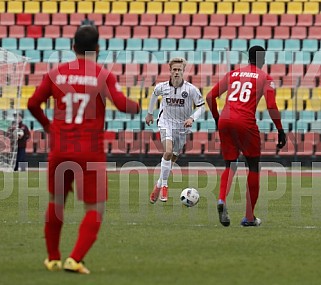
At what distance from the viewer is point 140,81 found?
29.3 m

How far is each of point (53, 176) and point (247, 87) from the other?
4691mm

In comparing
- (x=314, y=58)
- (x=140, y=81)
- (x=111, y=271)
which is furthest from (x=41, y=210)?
(x=314, y=58)

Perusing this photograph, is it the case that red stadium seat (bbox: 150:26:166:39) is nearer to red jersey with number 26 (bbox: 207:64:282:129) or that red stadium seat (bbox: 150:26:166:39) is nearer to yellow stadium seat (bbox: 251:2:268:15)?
yellow stadium seat (bbox: 251:2:268:15)

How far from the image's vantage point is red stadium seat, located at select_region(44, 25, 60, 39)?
106ft

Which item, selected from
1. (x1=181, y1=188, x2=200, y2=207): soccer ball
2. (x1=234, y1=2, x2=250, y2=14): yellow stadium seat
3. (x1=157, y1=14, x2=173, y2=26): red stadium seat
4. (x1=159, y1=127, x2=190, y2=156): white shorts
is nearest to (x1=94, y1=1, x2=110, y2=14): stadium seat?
(x1=157, y1=14, x2=173, y2=26): red stadium seat

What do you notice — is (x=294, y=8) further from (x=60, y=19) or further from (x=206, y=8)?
(x=60, y=19)

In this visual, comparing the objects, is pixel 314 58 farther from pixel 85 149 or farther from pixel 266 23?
pixel 85 149

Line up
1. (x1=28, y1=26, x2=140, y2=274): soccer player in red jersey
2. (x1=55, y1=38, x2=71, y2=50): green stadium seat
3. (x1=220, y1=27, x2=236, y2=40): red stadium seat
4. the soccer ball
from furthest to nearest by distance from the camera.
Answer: (x1=220, y1=27, x2=236, y2=40): red stadium seat → (x1=55, y1=38, x2=71, y2=50): green stadium seat → the soccer ball → (x1=28, y1=26, x2=140, y2=274): soccer player in red jersey

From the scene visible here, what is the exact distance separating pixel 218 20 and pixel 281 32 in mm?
2019

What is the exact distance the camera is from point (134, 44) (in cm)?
3141

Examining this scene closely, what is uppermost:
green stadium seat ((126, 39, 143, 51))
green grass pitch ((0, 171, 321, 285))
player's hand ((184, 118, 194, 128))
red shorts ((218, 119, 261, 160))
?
green stadium seat ((126, 39, 143, 51))

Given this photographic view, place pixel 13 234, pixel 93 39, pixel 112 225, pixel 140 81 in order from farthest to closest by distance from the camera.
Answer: pixel 140 81, pixel 112 225, pixel 13 234, pixel 93 39

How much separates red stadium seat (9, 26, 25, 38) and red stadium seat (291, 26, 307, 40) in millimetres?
8490

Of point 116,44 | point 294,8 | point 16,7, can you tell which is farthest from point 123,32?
point 294,8
